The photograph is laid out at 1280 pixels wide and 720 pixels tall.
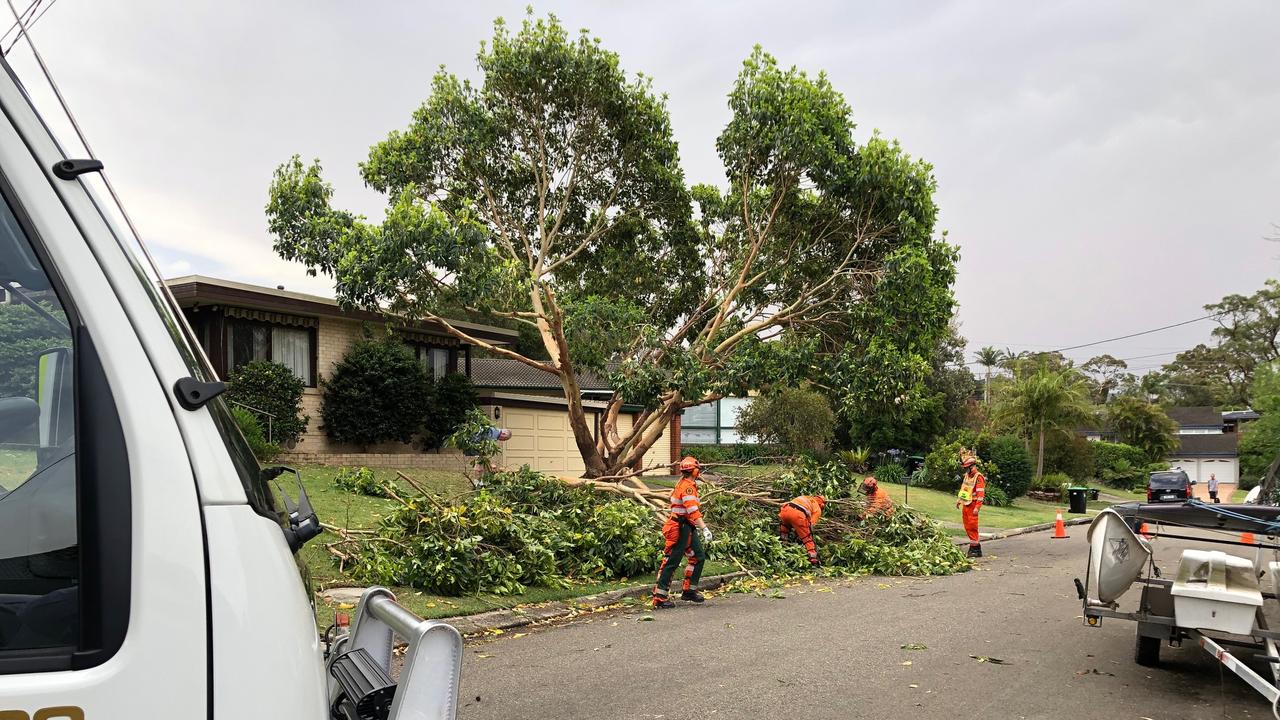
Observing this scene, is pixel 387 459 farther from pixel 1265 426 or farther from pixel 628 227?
pixel 1265 426

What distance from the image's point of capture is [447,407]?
24125 millimetres

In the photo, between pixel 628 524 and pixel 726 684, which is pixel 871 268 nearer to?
pixel 628 524

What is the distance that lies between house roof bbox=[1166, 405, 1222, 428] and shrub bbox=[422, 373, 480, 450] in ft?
253

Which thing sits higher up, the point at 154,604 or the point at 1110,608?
the point at 154,604

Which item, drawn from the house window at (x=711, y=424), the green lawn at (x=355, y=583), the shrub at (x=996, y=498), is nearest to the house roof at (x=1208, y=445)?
the house window at (x=711, y=424)

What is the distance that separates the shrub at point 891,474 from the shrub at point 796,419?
287 cm

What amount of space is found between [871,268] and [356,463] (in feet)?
40.7

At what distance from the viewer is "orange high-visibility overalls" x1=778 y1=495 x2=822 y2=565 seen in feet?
46.5

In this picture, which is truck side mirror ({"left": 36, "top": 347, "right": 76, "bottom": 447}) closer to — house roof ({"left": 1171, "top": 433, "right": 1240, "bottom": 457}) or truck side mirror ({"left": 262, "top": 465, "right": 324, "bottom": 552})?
truck side mirror ({"left": 262, "top": 465, "right": 324, "bottom": 552})

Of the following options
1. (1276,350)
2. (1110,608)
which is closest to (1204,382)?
(1276,350)

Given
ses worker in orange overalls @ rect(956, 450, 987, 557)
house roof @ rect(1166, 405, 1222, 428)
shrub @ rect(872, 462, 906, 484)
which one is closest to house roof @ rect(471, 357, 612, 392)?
shrub @ rect(872, 462, 906, 484)

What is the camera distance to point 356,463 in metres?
20.9

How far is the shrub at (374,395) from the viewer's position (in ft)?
71.6

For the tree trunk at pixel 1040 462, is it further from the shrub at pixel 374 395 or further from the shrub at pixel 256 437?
the shrub at pixel 256 437
